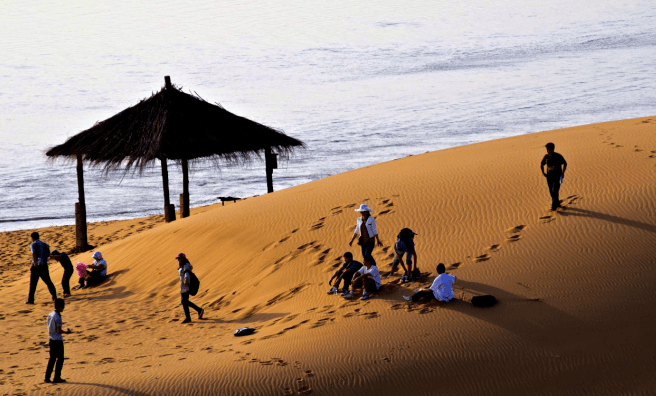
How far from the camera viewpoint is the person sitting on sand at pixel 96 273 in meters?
18.1

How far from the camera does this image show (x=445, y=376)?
10.7m

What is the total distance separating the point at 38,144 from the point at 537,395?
147 ft

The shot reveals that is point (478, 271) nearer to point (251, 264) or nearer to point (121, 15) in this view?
point (251, 264)

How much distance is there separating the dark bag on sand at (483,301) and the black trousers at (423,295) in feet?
1.96

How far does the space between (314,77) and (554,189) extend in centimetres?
5362

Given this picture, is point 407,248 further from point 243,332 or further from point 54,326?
point 54,326

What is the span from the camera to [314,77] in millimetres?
67500

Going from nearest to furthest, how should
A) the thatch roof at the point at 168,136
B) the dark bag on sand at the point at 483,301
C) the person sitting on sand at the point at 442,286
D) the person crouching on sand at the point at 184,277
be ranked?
the dark bag on sand at the point at 483,301
the person sitting on sand at the point at 442,286
the person crouching on sand at the point at 184,277
the thatch roof at the point at 168,136

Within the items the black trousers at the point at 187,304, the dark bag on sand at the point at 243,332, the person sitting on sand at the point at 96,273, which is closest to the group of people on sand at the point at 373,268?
the dark bag on sand at the point at 243,332

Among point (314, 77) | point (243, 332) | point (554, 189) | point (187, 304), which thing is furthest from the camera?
point (314, 77)

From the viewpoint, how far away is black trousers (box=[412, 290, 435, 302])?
12.4 meters

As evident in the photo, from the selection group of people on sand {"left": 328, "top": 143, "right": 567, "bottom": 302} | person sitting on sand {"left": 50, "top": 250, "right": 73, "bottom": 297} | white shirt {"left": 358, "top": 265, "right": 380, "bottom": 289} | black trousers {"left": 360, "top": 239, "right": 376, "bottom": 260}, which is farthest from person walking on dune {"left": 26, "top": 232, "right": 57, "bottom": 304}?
white shirt {"left": 358, "top": 265, "right": 380, "bottom": 289}

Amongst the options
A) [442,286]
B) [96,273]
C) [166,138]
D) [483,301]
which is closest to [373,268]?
[442,286]

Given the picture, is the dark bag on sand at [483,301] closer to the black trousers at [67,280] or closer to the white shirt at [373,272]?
the white shirt at [373,272]
